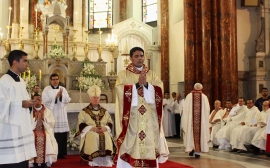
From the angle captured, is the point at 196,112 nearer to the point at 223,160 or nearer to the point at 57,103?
the point at 223,160

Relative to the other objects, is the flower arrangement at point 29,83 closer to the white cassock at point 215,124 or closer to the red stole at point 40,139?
the red stole at point 40,139

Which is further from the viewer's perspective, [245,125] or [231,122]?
[231,122]

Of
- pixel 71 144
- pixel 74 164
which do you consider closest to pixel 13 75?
pixel 74 164

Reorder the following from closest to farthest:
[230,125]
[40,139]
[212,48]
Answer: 1. [40,139]
2. [230,125]
3. [212,48]

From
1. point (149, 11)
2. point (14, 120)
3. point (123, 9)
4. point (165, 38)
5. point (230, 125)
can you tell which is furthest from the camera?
point (123, 9)

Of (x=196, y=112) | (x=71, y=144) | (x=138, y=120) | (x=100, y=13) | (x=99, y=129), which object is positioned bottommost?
(x=71, y=144)

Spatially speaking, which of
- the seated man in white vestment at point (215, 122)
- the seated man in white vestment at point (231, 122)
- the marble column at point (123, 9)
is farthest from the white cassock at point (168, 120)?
the marble column at point (123, 9)

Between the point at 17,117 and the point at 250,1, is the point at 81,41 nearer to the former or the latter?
the point at 250,1

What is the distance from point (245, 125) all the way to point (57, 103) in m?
5.42

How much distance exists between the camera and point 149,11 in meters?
20.9

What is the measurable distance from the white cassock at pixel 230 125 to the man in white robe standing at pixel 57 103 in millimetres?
4994

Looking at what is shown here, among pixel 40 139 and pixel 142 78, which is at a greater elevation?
pixel 142 78

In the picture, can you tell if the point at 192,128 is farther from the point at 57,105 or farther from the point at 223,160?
the point at 57,105

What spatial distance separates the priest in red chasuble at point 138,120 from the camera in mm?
5352
